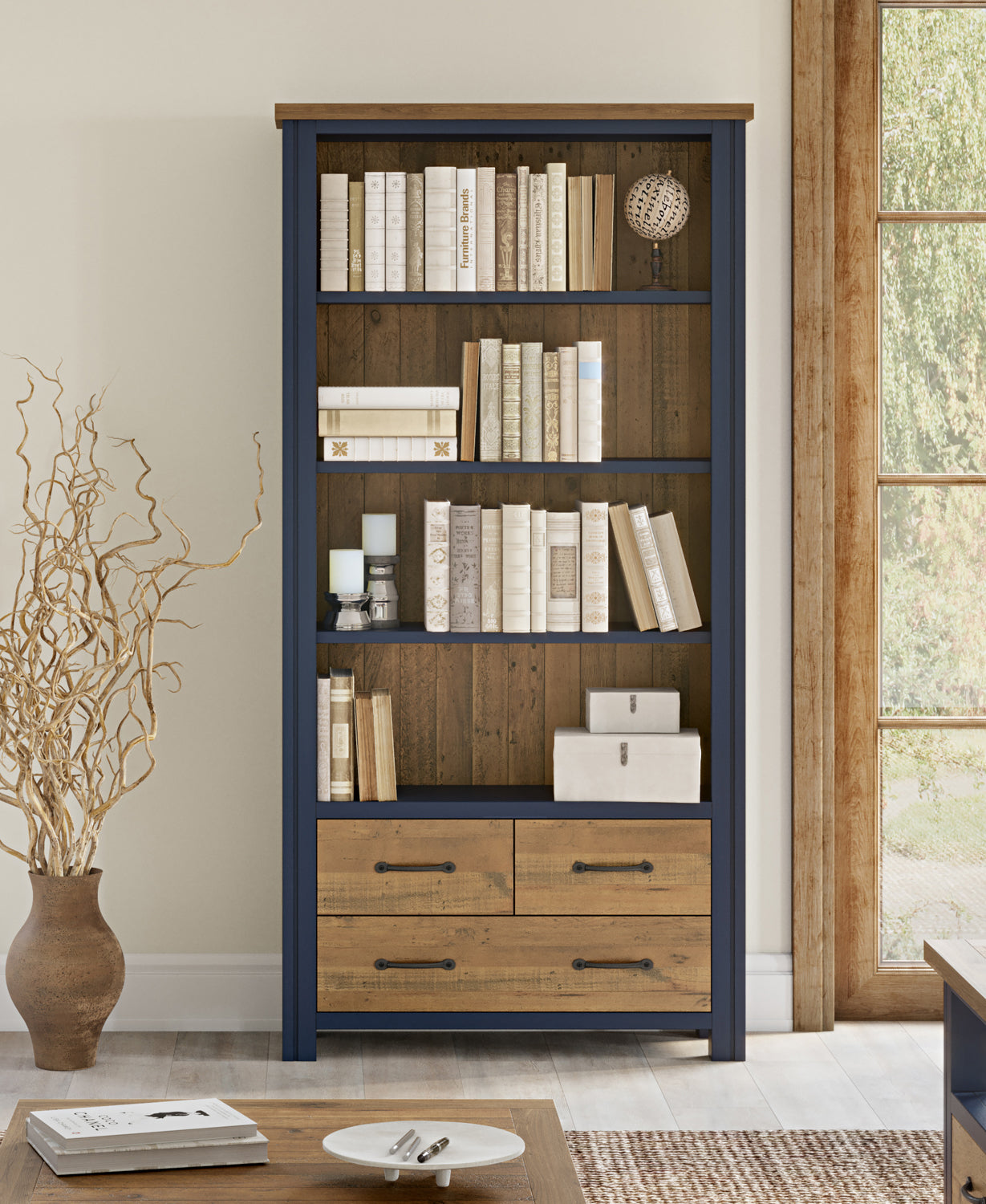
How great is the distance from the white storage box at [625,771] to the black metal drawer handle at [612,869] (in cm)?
14

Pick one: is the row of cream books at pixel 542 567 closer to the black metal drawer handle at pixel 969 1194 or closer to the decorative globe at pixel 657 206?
the decorative globe at pixel 657 206

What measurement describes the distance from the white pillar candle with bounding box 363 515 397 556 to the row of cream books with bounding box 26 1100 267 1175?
1.47 metres

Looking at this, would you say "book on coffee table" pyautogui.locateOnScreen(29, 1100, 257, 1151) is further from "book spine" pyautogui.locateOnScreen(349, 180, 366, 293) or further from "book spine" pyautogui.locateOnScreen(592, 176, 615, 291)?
"book spine" pyautogui.locateOnScreen(592, 176, 615, 291)

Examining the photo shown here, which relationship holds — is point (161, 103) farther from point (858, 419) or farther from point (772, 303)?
point (858, 419)

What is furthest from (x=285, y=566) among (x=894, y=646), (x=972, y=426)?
(x=972, y=426)

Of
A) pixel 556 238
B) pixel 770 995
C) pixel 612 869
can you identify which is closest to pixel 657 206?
pixel 556 238

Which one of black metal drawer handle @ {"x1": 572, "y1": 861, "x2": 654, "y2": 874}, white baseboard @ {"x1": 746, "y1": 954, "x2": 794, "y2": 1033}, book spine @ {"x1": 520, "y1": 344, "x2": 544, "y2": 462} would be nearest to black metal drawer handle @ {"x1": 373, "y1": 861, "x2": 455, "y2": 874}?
black metal drawer handle @ {"x1": 572, "y1": 861, "x2": 654, "y2": 874}

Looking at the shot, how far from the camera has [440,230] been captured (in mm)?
2689

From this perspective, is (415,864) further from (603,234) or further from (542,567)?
(603,234)

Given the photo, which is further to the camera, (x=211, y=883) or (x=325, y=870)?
(x=211, y=883)

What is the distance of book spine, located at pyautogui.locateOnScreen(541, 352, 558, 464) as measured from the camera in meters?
2.71

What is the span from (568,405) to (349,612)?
67cm

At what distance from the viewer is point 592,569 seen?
273 centimetres

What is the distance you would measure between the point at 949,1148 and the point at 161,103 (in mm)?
2669
